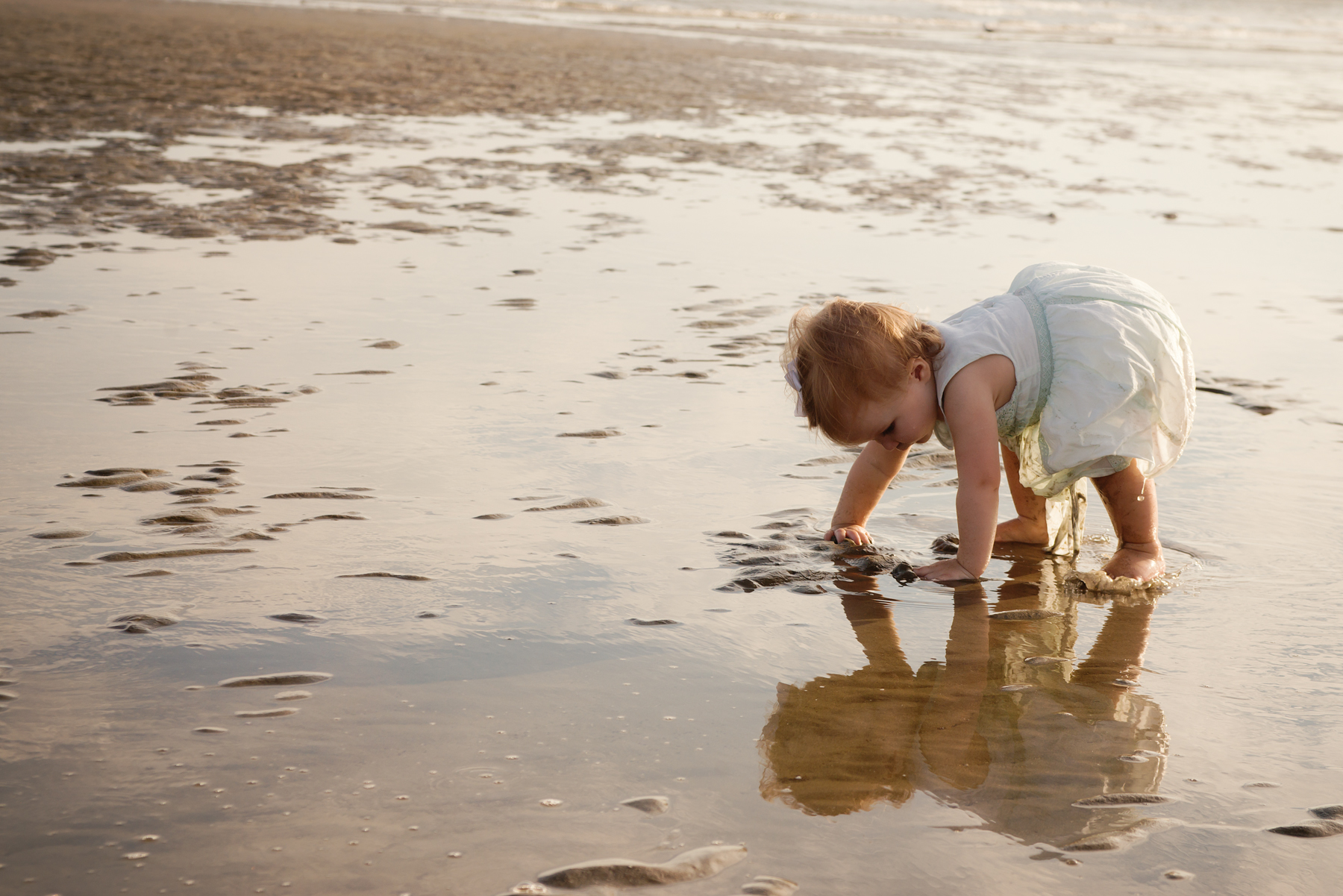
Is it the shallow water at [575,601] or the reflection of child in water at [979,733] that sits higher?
the shallow water at [575,601]

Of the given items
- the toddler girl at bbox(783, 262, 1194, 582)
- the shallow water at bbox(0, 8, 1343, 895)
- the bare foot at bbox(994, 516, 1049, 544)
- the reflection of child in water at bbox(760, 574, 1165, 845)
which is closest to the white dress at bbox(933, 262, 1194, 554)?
the toddler girl at bbox(783, 262, 1194, 582)

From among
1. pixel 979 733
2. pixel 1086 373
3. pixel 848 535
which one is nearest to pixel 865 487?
pixel 848 535

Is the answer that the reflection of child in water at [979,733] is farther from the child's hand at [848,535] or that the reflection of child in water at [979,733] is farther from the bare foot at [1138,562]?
the child's hand at [848,535]

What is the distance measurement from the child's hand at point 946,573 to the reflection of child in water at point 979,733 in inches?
9.2

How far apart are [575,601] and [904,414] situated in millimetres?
912

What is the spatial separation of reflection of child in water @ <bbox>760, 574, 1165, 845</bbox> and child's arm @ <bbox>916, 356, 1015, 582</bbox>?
253 mm

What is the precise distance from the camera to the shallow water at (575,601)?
5.90 ft

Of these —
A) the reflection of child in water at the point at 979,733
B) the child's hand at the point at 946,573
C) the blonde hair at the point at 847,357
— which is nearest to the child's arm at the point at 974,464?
the child's hand at the point at 946,573

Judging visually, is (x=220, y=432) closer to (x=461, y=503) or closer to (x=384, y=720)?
(x=461, y=503)

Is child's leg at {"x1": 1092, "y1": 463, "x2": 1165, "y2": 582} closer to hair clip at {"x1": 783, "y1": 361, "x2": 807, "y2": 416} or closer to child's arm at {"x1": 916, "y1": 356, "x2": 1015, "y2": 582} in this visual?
child's arm at {"x1": 916, "y1": 356, "x2": 1015, "y2": 582}

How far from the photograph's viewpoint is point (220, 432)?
348cm

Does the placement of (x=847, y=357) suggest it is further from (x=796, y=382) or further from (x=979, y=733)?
(x=979, y=733)

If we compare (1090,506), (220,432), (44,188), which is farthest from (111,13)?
(1090,506)

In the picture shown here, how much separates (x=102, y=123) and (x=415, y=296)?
4760 mm
